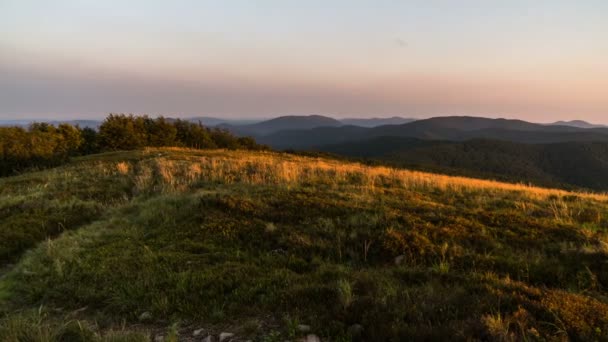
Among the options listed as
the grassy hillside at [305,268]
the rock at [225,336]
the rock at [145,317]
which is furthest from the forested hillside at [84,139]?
the rock at [225,336]

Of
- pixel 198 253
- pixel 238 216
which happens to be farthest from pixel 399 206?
pixel 198 253

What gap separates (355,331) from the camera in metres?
3.65

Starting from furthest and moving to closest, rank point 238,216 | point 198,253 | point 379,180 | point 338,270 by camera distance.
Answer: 1. point 379,180
2. point 238,216
3. point 198,253
4. point 338,270

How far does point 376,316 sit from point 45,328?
12.3 ft

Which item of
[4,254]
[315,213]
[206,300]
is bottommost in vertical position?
[4,254]

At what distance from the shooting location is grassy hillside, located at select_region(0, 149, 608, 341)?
3.77 metres

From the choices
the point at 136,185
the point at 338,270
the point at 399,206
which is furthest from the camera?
the point at 136,185

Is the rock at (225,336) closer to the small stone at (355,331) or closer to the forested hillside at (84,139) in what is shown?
the small stone at (355,331)

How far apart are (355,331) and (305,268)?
2021 mm

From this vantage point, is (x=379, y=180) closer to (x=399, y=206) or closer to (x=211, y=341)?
(x=399, y=206)

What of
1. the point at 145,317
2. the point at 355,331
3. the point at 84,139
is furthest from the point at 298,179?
the point at 84,139

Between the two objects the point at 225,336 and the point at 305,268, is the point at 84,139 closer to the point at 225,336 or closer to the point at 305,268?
the point at 305,268

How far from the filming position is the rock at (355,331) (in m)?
3.62

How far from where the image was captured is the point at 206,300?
456 centimetres
